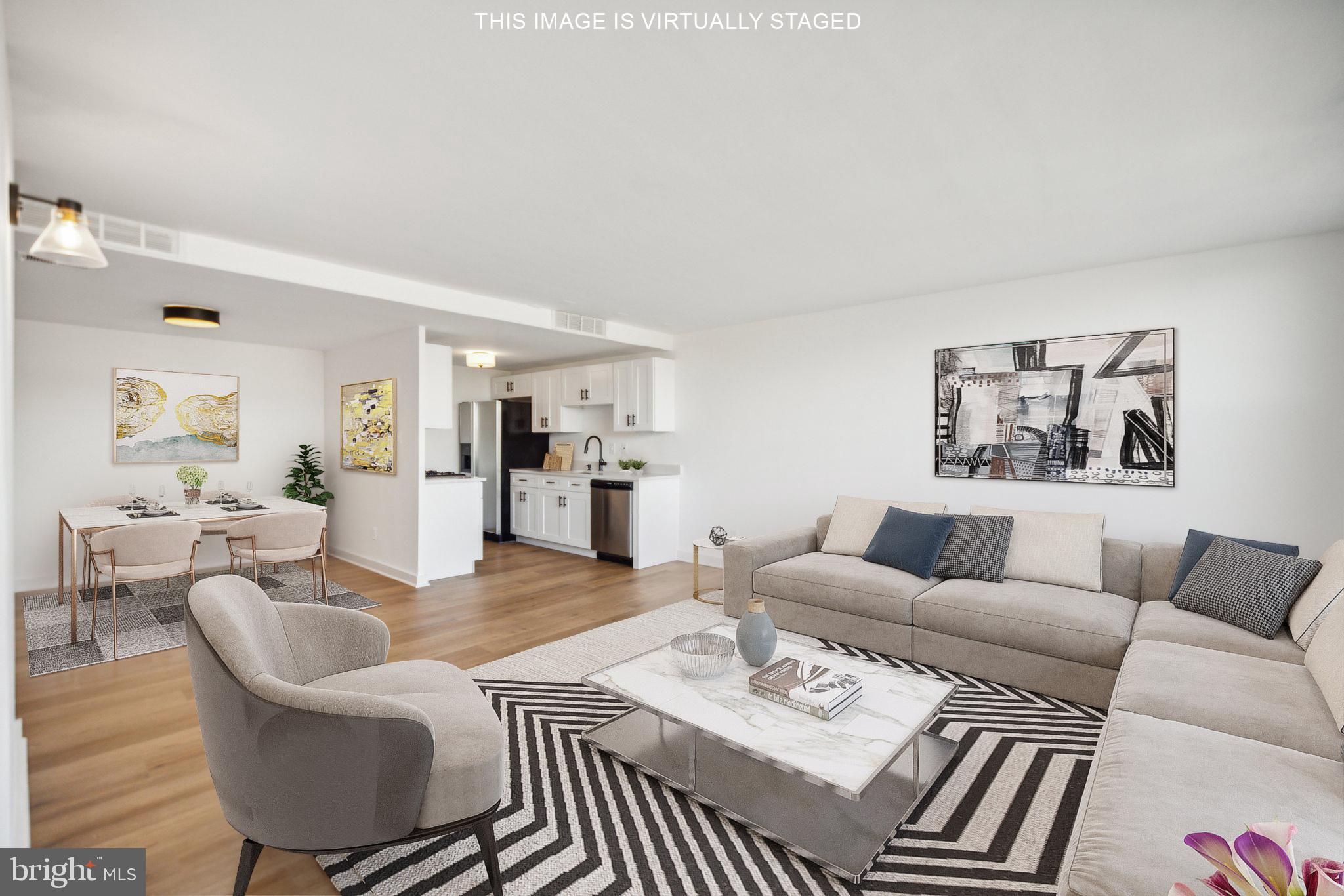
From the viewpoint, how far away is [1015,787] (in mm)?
2246

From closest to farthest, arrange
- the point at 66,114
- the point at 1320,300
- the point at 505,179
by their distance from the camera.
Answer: the point at 66,114 < the point at 505,179 < the point at 1320,300

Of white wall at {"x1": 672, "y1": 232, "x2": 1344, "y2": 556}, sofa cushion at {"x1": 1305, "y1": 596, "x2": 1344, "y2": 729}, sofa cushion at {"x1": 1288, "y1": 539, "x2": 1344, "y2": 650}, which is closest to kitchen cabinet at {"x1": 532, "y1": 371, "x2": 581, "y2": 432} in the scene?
white wall at {"x1": 672, "y1": 232, "x2": 1344, "y2": 556}

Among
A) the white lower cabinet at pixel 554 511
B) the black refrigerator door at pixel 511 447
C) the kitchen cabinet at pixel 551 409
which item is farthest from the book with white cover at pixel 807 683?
the black refrigerator door at pixel 511 447

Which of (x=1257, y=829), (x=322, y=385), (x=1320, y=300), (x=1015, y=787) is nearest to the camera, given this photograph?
(x=1257, y=829)

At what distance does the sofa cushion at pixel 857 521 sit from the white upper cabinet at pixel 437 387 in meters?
3.31

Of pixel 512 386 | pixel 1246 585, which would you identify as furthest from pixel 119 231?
pixel 1246 585

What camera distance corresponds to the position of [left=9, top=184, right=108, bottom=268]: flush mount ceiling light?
185 cm

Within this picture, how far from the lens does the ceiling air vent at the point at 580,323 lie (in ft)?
17.2

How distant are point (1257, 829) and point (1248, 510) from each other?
147 inches

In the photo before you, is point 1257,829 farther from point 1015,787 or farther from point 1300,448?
point 1300,448

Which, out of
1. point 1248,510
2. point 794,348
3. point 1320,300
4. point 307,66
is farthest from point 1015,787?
point 794,348

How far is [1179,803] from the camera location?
1.42m

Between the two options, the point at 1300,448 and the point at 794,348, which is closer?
the point at 1300,448

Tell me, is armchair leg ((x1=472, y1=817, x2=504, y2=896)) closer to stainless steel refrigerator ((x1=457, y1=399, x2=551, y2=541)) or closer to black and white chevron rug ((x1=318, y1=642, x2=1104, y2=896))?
black and white chevron rug ((x1=318, y1=642, x2=1104, y2=896))
